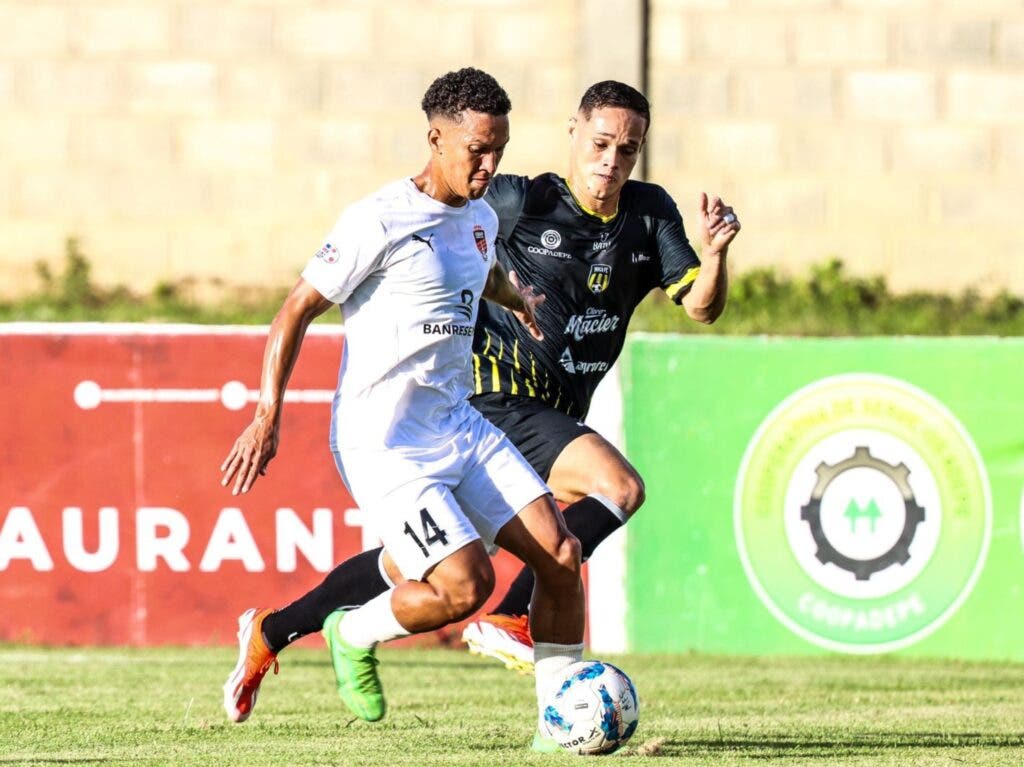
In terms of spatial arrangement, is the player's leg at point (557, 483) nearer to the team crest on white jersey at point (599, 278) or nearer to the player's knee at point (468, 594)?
the team crest on white jersey at point (599, 278)

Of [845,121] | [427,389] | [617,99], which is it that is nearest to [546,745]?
[427,389]

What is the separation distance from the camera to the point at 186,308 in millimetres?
13445

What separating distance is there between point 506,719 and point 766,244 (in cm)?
668

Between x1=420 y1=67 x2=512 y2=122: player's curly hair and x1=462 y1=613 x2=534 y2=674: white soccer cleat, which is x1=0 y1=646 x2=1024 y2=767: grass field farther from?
x1=420 y1=67 x2=512 y2=122: player's curly hair

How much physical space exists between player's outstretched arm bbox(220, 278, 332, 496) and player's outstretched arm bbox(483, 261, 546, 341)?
0.84 m

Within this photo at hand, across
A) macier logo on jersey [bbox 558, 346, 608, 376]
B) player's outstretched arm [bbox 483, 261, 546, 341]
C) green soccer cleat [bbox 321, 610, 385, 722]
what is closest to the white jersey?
player's outstretched arm [bbox 483, 261, 546, 341]

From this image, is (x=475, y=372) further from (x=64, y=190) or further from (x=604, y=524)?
(x=64, y=190)

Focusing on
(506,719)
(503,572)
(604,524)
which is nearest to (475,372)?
(604,524)

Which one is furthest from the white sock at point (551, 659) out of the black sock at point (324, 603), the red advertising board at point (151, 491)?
the red advertising board at point (151, 491)

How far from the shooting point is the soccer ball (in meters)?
6.12

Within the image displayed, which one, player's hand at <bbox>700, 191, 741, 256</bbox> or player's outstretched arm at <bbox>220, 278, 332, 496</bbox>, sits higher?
player's hand at <bbox>700, 191, 741, 256</bbox>

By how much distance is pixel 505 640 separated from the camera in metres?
6.83

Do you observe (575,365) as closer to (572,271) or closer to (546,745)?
(572,271)

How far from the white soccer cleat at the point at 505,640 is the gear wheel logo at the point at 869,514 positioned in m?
3.23
